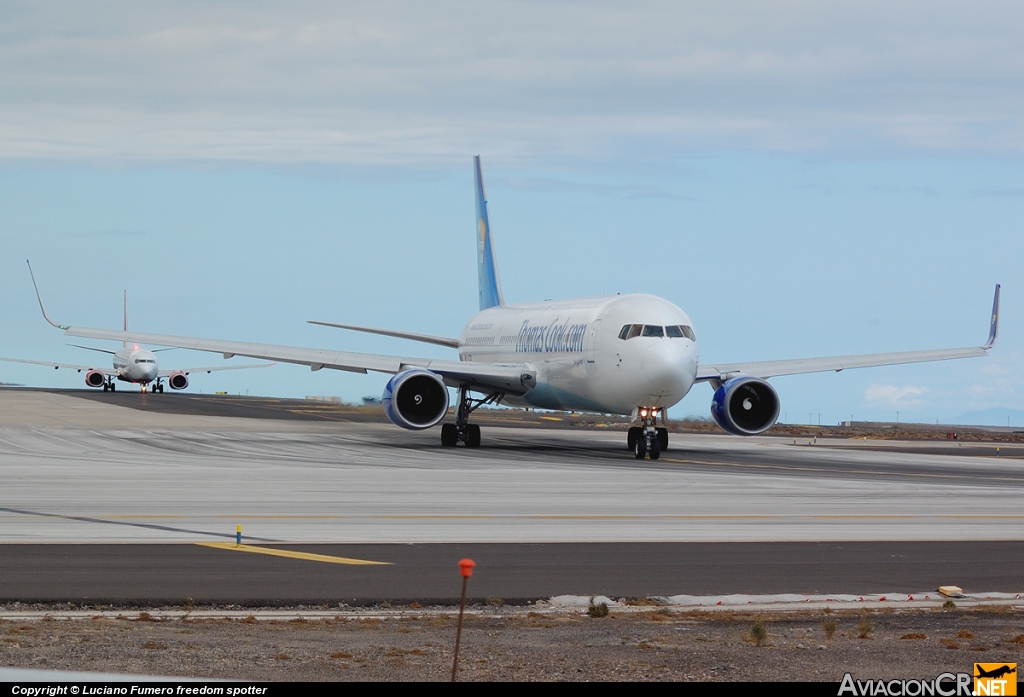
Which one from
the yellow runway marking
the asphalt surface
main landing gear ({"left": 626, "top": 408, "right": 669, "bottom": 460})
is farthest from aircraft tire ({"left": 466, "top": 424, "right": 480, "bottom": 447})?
the yellow runway marking

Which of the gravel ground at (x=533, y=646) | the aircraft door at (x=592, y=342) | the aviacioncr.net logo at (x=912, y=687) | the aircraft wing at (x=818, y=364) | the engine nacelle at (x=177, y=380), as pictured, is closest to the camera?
the aviacioncr.net logo at (x=912, y=687)

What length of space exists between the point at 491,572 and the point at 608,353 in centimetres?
2125

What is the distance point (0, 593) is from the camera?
37.2 ft

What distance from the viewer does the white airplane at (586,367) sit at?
110ft

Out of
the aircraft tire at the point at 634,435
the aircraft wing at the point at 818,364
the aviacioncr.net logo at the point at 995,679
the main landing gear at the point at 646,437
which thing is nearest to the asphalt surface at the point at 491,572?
the aviacioncr.net logo at the point at 995,679

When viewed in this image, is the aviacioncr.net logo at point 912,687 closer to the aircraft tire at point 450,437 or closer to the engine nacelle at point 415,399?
the engine nacelle at point 415,399

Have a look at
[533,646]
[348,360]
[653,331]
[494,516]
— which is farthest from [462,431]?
[533,646]

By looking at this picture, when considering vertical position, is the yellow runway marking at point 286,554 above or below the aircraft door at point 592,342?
below

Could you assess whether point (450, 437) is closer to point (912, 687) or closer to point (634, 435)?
point (634, 435)

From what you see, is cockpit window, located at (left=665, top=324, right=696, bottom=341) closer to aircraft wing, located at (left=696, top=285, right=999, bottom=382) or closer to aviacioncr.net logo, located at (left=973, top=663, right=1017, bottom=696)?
aircraft wing, located at (left=696, top=285, right=999, bottom=382)

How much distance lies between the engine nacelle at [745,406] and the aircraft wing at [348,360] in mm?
5954

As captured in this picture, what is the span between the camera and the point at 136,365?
88062 mm

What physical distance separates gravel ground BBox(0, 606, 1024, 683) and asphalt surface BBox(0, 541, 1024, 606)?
107 centimetres

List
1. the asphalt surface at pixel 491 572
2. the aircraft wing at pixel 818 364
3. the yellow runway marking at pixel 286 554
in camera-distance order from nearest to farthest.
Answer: the asphalt surface at pixel 491 572 → the yellow runway marking at pixel 286 554 → the aircraft wing at pixel 818 364
